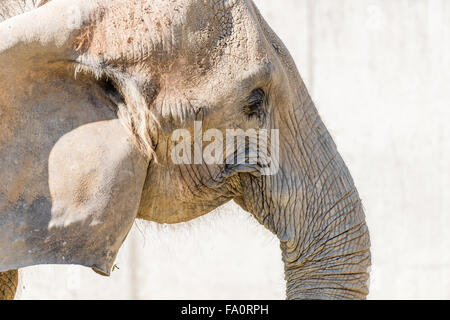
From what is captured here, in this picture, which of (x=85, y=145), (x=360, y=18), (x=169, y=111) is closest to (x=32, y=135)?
(x=85, y=145)

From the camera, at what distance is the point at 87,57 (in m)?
1.61

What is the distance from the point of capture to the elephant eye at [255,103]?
176 centimetres

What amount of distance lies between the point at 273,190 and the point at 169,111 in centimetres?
34

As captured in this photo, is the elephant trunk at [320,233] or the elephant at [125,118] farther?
the elephant trunk at [320,233]

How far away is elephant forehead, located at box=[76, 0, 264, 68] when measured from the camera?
5.32ft

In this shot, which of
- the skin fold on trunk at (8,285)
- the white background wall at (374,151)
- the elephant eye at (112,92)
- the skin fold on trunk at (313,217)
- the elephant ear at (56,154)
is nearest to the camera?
the elephant ear at (56,154)

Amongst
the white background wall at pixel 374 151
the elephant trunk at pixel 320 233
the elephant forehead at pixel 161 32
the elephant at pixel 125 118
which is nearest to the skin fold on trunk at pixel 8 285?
the elephant at pixel 125 118

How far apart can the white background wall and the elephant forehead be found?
203 centimetres

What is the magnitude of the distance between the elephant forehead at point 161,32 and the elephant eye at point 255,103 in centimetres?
10

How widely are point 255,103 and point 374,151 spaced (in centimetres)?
215

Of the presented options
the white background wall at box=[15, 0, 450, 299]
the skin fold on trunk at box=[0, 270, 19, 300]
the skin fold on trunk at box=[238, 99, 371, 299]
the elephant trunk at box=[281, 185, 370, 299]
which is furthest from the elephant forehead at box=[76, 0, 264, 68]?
the white background wall at box=[15, 0, 450, 299]

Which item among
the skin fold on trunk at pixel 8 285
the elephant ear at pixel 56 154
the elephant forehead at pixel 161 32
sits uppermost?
the elephant forehead at pixel 161 32

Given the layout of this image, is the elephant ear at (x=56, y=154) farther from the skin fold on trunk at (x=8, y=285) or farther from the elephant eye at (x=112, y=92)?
the skin fold on trunk at (x=8, y=285)

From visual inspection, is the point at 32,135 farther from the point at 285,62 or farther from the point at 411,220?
the point at 411,220
